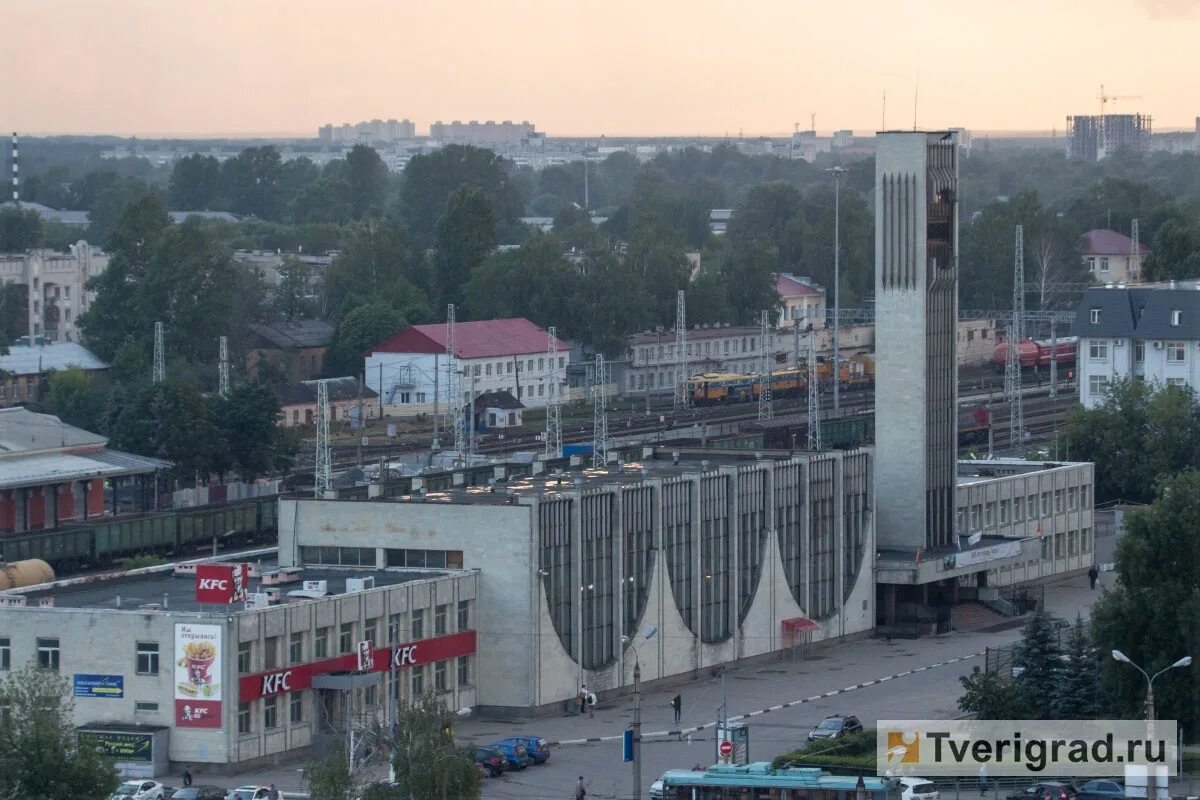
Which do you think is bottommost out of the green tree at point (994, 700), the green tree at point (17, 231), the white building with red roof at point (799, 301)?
the green tree at point (994, 700)

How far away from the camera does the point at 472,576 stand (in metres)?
47.9

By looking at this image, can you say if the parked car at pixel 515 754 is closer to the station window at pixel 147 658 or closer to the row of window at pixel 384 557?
the station window at pixel 147 658

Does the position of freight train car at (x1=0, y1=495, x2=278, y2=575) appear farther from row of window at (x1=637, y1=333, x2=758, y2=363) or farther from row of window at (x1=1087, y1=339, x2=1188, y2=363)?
row of window at (x1=637, y1=333, x2=758, y2=363)

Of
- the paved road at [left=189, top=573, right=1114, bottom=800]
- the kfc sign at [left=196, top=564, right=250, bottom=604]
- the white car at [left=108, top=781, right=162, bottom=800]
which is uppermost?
the kfc sign at [left=196, top=564, right=250, bottom=604]

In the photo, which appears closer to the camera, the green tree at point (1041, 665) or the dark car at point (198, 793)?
the dark car at point (198, 793)

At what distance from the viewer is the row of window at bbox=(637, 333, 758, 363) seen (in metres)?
123

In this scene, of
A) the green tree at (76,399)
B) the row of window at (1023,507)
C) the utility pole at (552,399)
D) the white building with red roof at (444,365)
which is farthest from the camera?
the white building with red roof at (444,365)

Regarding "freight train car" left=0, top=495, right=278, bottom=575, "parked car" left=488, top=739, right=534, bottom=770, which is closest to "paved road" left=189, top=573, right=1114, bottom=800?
"parked car" left=488, top=739, right=534, bottom=770

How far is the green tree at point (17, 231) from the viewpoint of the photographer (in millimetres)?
155875

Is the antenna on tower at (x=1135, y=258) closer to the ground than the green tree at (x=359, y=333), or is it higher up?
higher up

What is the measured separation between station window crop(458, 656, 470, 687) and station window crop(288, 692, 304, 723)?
489 centimetres

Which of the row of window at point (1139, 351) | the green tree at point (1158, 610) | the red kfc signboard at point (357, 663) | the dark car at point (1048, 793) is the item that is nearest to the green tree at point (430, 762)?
the red kfc signboard at point (357, 663)

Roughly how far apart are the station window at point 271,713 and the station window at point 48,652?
3836 millimetres

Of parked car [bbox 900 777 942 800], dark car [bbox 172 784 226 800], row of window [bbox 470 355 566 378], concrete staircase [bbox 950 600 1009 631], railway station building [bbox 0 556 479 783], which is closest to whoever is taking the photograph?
parked car [bbox 900 777 942 800]
